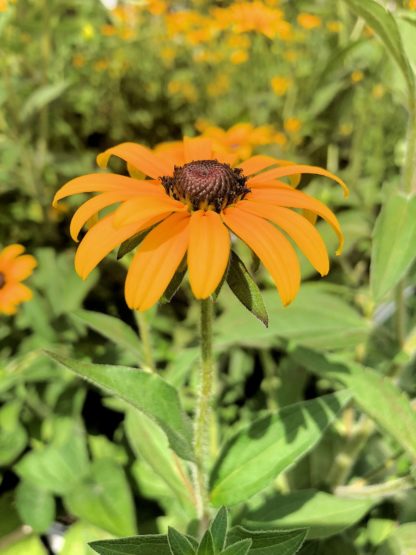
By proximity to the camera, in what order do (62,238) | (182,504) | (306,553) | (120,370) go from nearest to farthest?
(120,370) < (182,504) < (306,553) < (62,238)

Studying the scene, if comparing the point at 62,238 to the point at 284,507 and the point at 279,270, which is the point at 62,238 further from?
the point at 279,270

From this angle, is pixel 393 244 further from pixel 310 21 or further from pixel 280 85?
pixel 310 21

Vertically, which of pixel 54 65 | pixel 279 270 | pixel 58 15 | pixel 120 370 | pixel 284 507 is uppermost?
pixel 58 15

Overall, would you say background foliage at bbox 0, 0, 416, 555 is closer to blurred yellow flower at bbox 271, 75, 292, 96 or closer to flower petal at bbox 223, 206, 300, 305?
blurred yellow flower at bbox 271, 75, 292, 96

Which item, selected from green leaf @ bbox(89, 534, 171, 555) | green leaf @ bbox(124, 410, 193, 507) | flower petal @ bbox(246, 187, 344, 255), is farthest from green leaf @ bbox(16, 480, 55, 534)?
flower petal @ bbox(246, 187, 344, 255)

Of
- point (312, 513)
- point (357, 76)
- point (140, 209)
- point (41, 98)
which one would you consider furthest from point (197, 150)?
point (357, 76)

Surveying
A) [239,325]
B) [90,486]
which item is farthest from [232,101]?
[90,486]
